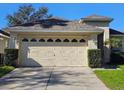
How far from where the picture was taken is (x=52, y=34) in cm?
2383

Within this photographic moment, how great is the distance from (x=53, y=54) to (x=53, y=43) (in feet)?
2.60

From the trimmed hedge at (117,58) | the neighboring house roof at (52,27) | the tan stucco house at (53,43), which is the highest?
the neighboring house roof at (52,27)

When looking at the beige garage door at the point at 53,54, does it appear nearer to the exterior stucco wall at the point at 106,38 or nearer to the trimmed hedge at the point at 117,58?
the trimmed hedge at the point at 117,58

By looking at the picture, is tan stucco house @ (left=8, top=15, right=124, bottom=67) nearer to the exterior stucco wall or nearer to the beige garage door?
the beige garage door

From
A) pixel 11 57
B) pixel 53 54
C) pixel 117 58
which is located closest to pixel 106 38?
pixel 117 58

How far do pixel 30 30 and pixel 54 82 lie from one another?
8922 millimetres

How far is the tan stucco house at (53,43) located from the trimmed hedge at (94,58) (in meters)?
0.81

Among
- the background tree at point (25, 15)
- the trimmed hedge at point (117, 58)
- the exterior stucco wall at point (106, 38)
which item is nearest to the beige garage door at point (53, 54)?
the trimmed hedge at point (117, 58)

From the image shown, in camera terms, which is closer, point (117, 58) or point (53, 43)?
point (53, 43)

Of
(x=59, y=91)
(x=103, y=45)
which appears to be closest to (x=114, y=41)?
(x=103, y=45)

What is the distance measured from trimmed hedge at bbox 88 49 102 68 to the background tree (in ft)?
114

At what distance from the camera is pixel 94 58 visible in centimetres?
2275

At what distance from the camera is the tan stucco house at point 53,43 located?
23.4 meters

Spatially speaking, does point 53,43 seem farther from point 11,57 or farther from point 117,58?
point 117,58
